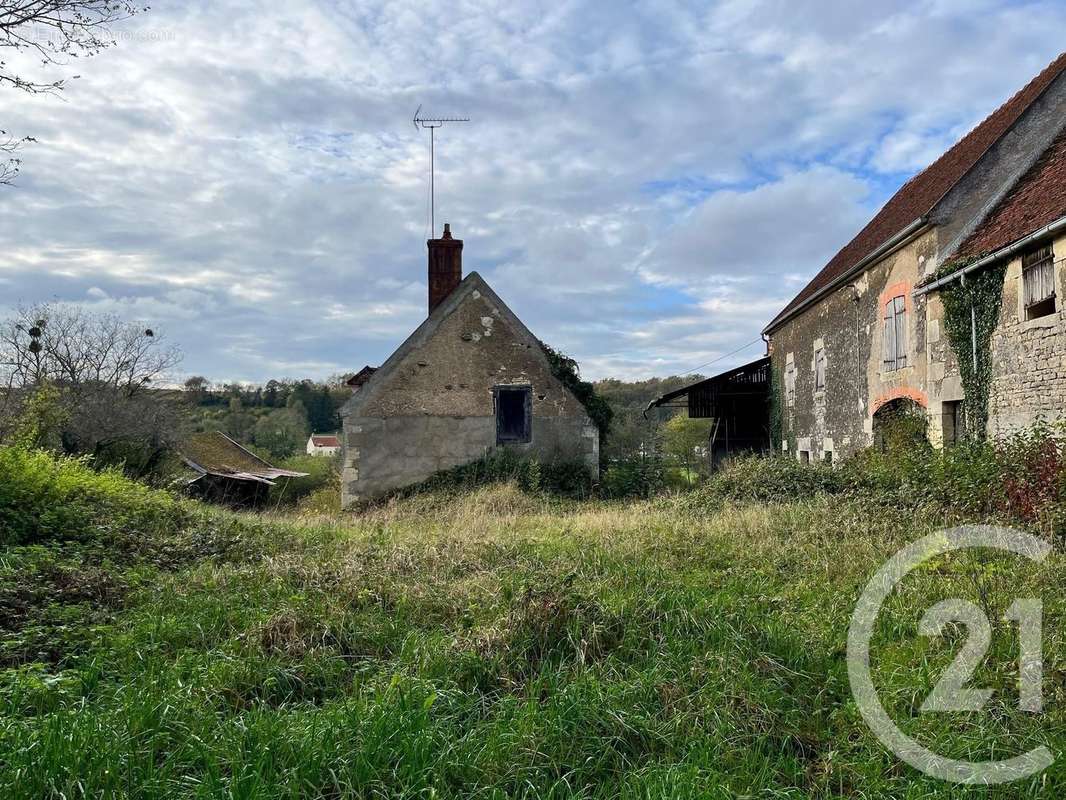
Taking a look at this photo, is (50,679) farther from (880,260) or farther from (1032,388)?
(880,260)

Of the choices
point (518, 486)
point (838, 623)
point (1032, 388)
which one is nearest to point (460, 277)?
point (518, 486)

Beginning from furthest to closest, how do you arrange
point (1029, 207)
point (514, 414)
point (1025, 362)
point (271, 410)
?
1. point (271, 410)
2. point (514, 414)
3. point (1029, 207)
4. point (1025, 362)

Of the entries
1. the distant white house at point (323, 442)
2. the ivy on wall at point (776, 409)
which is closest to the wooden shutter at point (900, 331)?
the ivy on wall at point (776, 409)

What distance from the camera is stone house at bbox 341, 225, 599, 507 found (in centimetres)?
1706

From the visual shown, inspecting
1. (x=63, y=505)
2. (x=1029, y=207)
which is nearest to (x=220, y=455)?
(x=63, y=505)

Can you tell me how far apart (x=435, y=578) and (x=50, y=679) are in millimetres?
3083

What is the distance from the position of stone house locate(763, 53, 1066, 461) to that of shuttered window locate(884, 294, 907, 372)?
0.02 metres

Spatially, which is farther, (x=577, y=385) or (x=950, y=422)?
(x=577, y=385)

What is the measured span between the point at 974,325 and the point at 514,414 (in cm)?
989

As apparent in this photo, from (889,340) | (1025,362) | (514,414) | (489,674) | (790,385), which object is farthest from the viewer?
(790,385)

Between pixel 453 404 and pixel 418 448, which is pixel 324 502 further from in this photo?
pixel 453 404

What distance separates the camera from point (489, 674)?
4.59 m

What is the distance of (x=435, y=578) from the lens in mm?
6664

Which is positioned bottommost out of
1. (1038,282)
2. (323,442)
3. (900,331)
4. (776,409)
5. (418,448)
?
(323,442)
